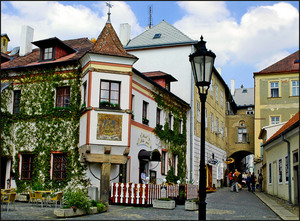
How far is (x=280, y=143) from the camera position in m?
23.3

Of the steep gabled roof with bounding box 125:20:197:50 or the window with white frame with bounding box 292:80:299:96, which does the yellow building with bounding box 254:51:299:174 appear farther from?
the steep gabled roof with bounding box 125:20:197:50

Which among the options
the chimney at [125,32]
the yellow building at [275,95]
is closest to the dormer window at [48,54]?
the chimney at [125,32]

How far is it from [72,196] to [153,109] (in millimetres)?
12617

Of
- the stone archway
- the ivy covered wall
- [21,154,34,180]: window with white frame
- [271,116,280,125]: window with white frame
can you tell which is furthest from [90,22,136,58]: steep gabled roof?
the stone archway

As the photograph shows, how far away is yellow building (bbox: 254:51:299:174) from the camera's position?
41.4 meters

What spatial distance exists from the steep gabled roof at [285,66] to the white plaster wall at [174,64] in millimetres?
13159

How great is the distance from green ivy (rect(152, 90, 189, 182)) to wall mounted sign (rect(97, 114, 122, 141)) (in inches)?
245

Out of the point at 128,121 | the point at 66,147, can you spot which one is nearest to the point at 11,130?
the point at 66,147

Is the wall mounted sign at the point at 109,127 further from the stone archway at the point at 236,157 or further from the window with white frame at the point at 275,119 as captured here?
the stone archway at the point at 236,157

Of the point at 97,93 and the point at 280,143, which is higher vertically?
the point at 97,93

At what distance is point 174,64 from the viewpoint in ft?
108

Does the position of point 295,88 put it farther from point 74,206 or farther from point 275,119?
point 74,206

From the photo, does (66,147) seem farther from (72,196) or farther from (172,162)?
(172,162)

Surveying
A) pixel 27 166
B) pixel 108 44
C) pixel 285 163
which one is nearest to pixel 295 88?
pixel 285 163
